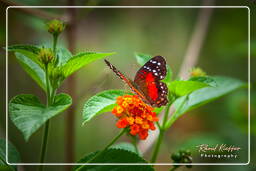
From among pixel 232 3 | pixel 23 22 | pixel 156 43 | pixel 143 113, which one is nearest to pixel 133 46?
pixel 156 43

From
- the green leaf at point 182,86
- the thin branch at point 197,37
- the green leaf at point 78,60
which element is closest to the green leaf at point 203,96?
the green leaf at point 182,86

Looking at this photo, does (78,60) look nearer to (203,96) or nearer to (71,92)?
(203,96)

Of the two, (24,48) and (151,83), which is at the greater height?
(24,48)

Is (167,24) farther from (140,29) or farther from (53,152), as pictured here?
(53,152)

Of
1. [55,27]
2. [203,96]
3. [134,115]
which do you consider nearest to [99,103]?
[134,115]

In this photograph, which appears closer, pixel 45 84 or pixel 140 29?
pixel 45 84

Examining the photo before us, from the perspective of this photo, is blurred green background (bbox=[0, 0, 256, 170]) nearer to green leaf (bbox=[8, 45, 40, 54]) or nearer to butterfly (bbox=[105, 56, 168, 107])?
butterfly (bbox=[105, 56, 168, 107])

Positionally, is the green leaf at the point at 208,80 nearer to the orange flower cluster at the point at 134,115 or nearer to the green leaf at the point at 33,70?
the orange flower cluster at the point at 134,115
